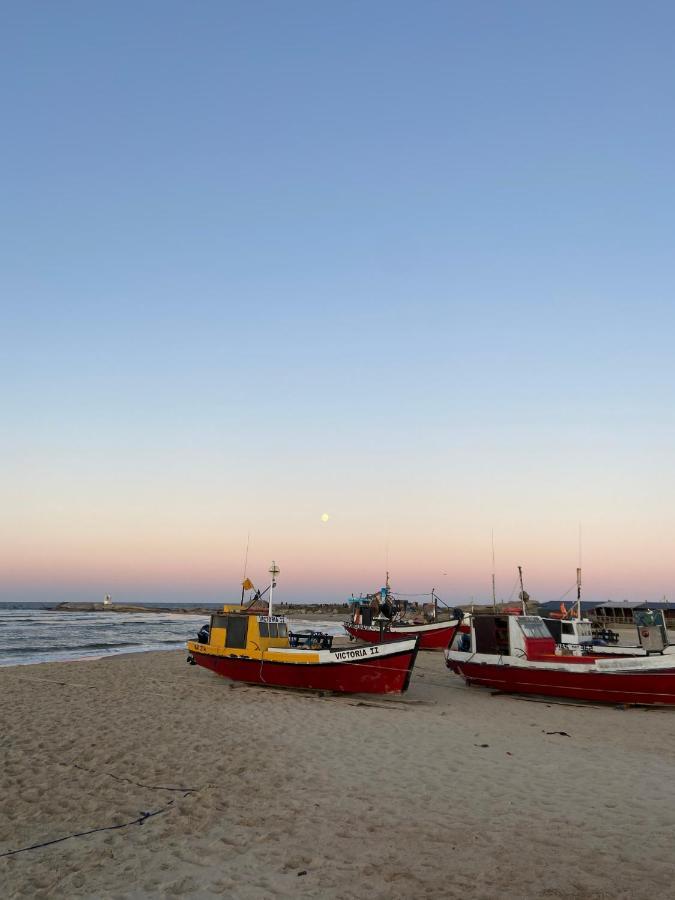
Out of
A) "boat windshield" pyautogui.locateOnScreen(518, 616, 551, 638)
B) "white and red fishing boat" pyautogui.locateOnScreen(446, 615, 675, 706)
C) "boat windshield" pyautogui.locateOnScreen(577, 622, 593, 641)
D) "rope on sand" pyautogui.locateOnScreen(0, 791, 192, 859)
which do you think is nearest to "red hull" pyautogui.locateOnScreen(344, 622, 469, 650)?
"boat windshield" pyautogui.locateOnScreen(577, 622, 593, 641)

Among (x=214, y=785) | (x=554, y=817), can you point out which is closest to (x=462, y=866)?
(x=554, y=817)

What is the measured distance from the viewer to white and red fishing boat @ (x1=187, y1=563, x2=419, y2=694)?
1906 cm

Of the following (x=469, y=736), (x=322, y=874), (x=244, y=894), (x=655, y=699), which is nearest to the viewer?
(x=244, y=894)

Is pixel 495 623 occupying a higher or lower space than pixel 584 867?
higher

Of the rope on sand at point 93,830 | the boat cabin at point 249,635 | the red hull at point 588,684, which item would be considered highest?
the boat cabin at point 249,635

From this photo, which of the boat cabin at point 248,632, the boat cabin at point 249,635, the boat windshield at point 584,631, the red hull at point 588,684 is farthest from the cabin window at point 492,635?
the boat windshield at point 584,631

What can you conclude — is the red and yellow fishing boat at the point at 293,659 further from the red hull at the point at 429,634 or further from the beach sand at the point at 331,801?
the red hull at the point at 429,634

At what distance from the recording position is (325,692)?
19.3 m

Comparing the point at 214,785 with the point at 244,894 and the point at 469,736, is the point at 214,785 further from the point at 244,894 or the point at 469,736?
the point at 469,736

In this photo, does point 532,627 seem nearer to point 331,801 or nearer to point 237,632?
point 237,632

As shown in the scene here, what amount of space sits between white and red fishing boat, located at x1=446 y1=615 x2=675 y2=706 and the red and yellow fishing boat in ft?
12.9

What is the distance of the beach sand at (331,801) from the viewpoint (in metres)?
6.85

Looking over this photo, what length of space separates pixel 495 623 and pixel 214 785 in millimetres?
14395

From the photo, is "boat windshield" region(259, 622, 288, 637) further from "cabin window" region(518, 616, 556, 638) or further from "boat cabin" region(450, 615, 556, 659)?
"cabin window" region(518, 616, 556, 638)
